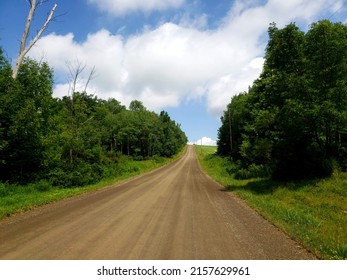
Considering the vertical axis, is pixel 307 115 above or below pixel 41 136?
above

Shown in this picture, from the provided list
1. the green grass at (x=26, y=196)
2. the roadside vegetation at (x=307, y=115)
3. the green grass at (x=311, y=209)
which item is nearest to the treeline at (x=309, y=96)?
the roadside vegetation at (x=307, y=115)

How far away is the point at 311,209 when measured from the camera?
15.2 m

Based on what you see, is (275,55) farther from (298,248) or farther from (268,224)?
(298,248)

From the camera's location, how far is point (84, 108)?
28297 mm

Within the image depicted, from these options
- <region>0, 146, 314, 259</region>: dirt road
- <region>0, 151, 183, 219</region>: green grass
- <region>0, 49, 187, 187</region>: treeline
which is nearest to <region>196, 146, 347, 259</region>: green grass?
<region>0, 146, 314, 259</region>: dirt road

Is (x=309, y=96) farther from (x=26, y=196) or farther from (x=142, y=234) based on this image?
(x=26, y=196)

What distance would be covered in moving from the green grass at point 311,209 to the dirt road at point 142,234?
1.79ft

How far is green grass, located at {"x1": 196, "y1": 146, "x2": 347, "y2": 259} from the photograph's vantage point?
8.70m

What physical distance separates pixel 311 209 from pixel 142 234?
10.1 m

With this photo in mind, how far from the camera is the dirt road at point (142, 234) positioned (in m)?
7.18

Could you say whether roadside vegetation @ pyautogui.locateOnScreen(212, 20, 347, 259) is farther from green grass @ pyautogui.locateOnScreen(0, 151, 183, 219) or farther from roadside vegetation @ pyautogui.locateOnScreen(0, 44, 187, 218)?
roadside vegetation @ pyautogui.locateOnScreen(0, 44, 187, 218)

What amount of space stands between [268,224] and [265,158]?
23.3 meters

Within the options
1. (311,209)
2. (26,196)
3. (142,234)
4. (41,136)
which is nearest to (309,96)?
(311,209)
